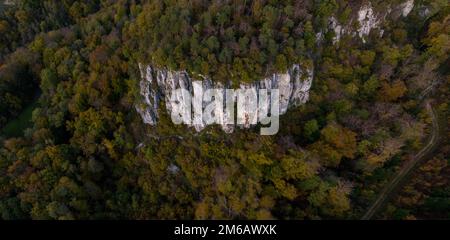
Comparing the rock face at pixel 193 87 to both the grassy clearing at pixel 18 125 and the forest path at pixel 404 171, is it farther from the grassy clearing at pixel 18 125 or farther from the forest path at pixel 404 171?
the grassy clearing at pixel 18 125

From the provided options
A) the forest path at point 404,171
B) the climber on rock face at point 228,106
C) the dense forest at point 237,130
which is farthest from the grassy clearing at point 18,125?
the forest path at point 404,171

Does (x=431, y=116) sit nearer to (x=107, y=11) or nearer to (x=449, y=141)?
(x=449, y=141)

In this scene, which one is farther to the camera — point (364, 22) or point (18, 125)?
point (18, 125)

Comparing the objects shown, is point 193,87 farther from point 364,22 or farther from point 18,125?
point 18,125

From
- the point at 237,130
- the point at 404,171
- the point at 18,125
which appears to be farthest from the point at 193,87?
the point at 18,125

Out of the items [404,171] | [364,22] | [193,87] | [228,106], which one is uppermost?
[364,22]
